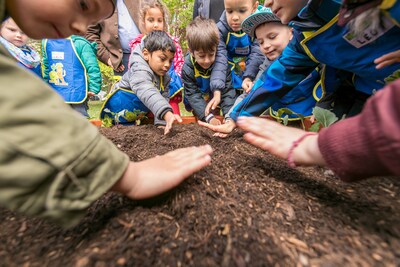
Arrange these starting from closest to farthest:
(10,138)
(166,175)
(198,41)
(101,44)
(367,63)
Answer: (10,138) → (166,175) → (367,63) → (198,41) → (101,44)

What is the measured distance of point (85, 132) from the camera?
1.74 ft

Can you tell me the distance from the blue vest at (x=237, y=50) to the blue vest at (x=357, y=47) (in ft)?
4.66

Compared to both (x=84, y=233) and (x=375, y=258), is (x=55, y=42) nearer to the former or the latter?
(x=84, y=233)

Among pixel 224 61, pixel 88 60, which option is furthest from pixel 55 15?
pixel 88 60

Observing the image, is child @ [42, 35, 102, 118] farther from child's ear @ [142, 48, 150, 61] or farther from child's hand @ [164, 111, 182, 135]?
child's hand @ [164, 111, 182, 135]

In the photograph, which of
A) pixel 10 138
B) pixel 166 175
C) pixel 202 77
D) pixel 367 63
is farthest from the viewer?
pixel 202 77

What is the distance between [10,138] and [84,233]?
337mm

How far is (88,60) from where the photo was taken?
2875 mm

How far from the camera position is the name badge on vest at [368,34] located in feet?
3.20

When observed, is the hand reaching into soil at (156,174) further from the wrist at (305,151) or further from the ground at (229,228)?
the wrist at (305,151)

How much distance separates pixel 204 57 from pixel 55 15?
178 centimetres

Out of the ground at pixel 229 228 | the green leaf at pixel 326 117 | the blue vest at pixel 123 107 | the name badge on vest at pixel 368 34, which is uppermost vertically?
the name badge on vest at pixel 368 34

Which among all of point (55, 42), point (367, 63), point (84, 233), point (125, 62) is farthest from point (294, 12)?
point (55, 42)

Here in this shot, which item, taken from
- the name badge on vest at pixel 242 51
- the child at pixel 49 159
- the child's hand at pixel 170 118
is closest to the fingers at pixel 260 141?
the child at pixel 49 159
